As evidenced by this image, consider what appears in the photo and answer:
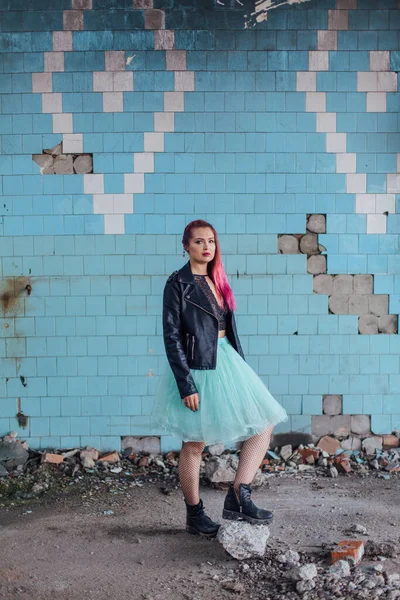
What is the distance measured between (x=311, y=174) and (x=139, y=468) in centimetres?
297

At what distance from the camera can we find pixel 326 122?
5711 millimetres

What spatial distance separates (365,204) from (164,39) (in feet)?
7.41

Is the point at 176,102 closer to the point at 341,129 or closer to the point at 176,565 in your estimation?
the point at 341,129

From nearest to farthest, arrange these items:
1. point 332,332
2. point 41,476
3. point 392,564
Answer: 1. point 392,564
2. point 41,476
3. point 332,332

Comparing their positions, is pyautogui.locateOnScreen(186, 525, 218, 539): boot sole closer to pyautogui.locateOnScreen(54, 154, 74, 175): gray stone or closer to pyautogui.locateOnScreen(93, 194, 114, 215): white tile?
pyautogui.locateOnScreen(93, 194, 114, 215): white tile

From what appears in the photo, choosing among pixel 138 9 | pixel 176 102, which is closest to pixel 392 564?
pixel 176 102

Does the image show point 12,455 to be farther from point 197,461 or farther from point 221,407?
point 221,407

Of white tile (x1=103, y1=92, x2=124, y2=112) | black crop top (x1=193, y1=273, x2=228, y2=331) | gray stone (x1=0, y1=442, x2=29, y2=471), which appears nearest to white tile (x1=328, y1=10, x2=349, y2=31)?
white tile (x1=103, y1=92, x2=124, y2=112)

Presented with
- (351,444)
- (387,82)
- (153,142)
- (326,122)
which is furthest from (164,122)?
(351,444)

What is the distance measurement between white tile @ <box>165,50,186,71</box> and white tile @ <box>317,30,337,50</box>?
119cm

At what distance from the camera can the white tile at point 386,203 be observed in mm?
5758

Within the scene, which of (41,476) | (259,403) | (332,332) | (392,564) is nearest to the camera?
(392,564)

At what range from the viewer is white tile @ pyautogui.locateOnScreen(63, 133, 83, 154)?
569 centimetres

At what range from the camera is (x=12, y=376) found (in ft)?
18.9
